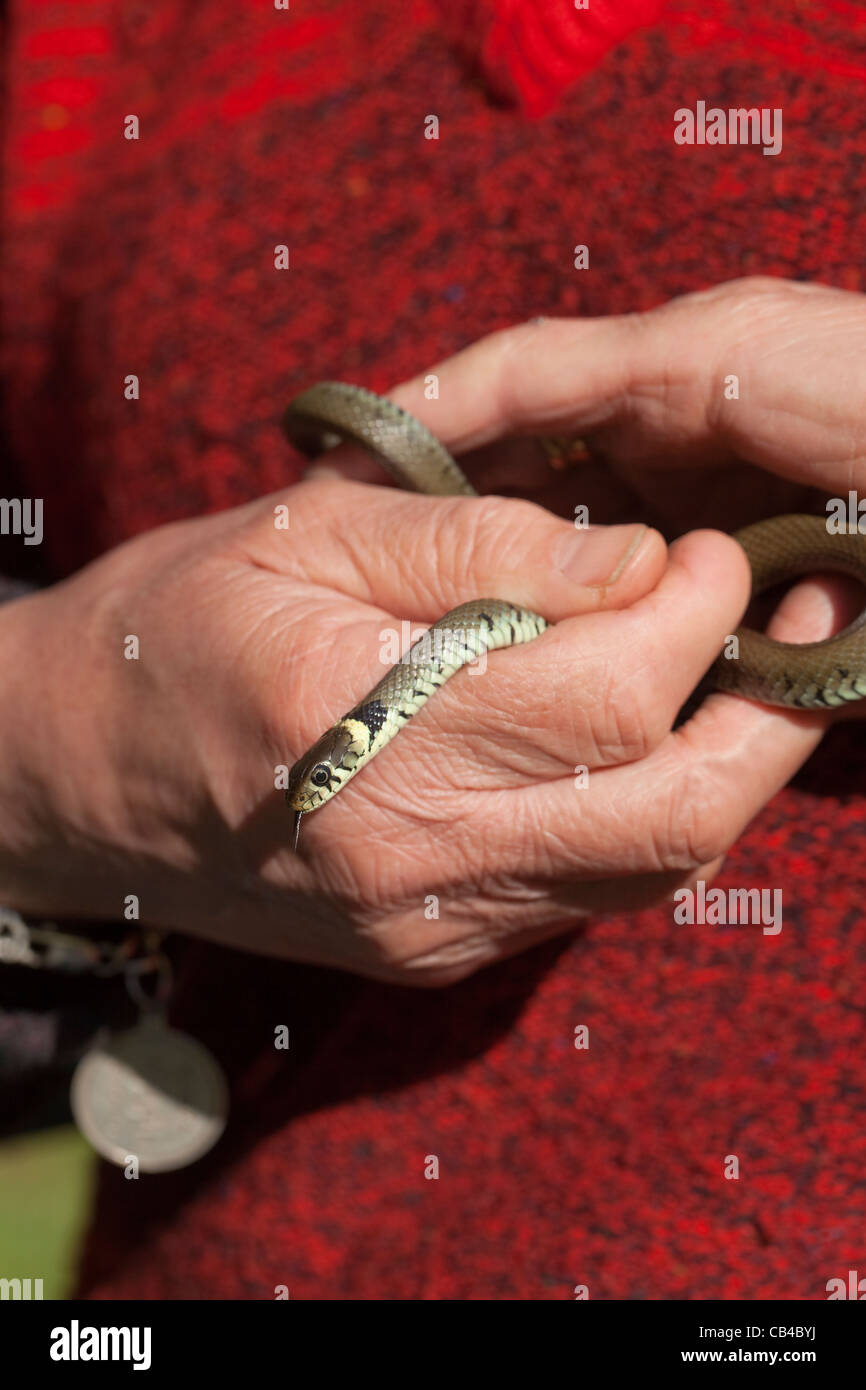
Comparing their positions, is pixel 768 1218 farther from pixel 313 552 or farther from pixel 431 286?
pixel 431 286

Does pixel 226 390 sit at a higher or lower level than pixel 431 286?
lower

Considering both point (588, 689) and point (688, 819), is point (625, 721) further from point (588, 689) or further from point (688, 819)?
point (688, 819)

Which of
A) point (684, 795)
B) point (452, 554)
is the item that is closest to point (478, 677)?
point (452, 554)

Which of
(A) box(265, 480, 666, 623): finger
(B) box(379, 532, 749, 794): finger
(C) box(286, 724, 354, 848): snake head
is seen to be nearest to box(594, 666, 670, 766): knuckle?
(B) box(379, 532, 749, 794): finger

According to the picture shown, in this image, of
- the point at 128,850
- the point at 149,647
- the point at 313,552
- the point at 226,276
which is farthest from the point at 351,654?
the point at 226,276

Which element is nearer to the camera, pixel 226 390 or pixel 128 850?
pixel 128 850

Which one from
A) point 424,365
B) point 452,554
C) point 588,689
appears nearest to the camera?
Result: point 588,689

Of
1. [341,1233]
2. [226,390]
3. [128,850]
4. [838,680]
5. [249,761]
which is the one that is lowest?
[341,1233]

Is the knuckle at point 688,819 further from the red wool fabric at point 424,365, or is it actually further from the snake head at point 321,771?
the snake head at point 321,771
